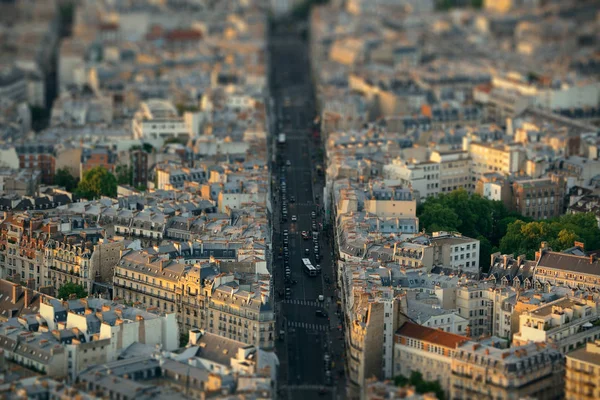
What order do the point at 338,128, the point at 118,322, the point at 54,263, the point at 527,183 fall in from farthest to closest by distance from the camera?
the point at 338,128 → the point at 527,183 → the point at 54,263 → the point at 118,322

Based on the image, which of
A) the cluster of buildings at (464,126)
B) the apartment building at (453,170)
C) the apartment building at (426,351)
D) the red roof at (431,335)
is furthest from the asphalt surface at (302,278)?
the apartment building at (453,170)

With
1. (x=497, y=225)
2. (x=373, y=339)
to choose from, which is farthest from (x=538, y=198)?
(x=373, y=339)

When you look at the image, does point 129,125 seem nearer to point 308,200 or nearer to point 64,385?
point 308,200

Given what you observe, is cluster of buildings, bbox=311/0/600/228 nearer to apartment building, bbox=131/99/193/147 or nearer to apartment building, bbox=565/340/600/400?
apartment building, bbox=131/99/193/147

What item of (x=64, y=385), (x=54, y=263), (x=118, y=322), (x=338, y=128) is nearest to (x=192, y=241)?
(x=54, y=263)

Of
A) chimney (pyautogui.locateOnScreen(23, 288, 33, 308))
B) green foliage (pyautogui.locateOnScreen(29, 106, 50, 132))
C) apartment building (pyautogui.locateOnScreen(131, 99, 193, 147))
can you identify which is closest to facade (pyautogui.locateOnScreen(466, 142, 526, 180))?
apartment building (pyautogui.locateOnScreen(131, 99, 193, 147))

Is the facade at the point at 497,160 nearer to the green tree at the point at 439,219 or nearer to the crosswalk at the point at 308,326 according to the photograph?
the green tree at the point at 439,219
